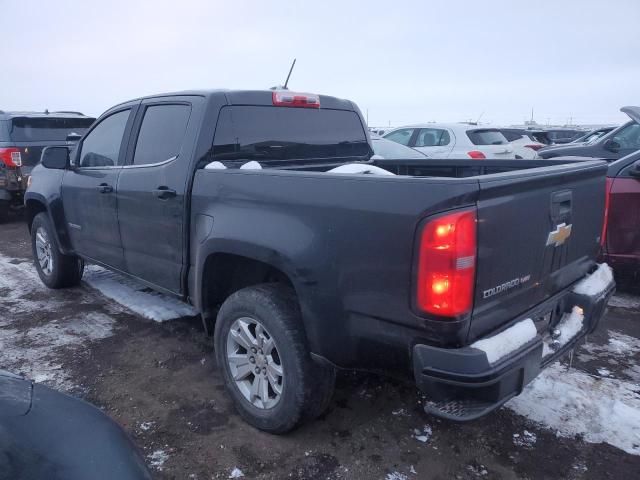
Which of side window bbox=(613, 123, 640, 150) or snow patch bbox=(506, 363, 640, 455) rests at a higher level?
side window bbox=(613, 123, 640, 150)

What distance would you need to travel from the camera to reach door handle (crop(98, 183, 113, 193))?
3988mm

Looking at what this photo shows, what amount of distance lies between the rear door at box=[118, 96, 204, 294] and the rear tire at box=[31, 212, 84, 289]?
1.58 metres

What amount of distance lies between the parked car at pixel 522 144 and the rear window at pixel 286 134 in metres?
5.64

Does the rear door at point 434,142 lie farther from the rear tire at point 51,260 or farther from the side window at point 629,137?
the rear tire at point 51,260

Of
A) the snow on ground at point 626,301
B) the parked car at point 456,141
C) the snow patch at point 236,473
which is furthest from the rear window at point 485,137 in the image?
the snow patch at point 236,473

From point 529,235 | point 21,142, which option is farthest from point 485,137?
point 529,235

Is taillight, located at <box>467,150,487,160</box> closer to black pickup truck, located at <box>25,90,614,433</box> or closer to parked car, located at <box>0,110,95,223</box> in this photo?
black pickup truck, located at <box>25,90,614,433</box>

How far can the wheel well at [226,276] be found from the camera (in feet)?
10.1

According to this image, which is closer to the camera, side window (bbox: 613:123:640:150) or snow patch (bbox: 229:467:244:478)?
snow patch (bbox: 229:467:244:478)

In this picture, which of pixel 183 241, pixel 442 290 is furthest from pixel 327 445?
pixel 183 241

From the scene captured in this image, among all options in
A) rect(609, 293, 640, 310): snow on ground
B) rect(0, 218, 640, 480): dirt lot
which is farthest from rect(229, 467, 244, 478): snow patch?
rect(609, 293, 640, 310): snow on ground

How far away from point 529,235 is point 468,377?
72cm

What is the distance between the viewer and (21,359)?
3830mm

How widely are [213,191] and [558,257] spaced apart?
6.21ft
